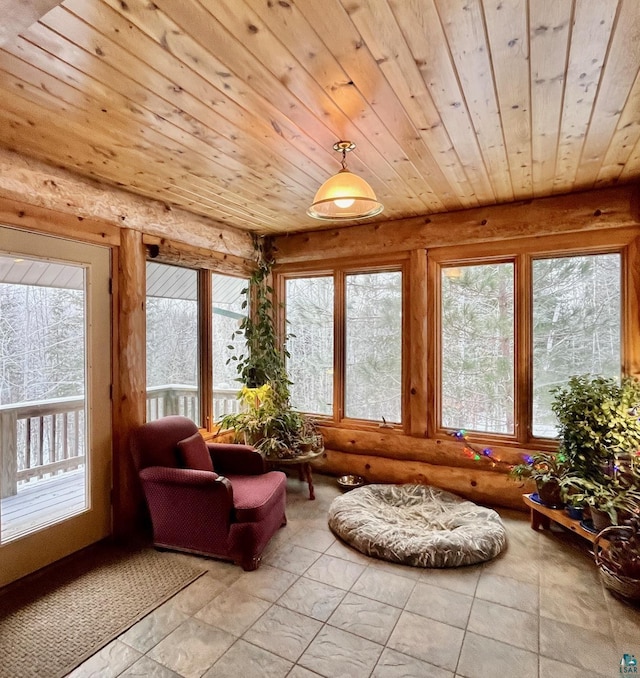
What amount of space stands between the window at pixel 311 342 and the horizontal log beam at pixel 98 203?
98 cm

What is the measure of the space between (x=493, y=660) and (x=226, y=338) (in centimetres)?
326

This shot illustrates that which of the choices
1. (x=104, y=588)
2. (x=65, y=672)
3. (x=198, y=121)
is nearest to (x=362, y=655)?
(x=65, y=672)

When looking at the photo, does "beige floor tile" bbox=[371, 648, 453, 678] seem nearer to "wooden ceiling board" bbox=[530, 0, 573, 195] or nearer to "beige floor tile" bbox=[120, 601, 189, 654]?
"beige floor tile" bbox=[120, 601, 189, 654]

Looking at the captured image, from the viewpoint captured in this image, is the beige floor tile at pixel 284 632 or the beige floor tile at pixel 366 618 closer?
the beige floor tile at pixel 284 632

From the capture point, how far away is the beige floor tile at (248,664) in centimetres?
176

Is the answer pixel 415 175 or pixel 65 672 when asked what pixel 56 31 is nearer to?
pixel 415 175

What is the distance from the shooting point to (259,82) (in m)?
1.69

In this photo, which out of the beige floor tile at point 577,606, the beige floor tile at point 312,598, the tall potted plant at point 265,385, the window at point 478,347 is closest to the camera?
the beige floor tile at point 577,606

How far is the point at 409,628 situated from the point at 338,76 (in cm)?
260

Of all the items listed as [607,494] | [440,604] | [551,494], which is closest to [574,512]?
[551,494]

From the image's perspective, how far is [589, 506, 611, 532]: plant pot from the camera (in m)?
2.49

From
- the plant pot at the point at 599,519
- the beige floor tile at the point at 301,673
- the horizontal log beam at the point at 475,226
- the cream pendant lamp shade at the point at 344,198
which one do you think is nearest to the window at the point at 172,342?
the horizontal log beam at the point at 475,226

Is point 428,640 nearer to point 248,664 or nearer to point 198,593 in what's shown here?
point 248,664

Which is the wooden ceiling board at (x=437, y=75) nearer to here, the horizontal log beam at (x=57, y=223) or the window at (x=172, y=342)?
the horizontal log beam at (x=57, y=223)
